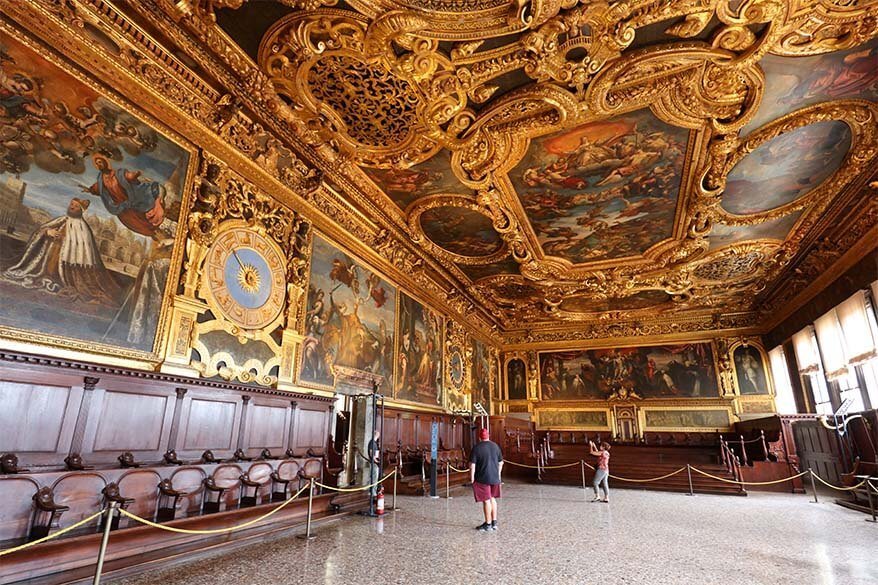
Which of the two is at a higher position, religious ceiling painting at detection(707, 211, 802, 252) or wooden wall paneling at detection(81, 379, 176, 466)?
religious ceiling painting at detection(707, 211, 802, 252)

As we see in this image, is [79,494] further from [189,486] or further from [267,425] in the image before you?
[267,425]

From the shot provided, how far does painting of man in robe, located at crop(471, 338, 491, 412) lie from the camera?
1886 cm

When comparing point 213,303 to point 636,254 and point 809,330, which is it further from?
point 809,330

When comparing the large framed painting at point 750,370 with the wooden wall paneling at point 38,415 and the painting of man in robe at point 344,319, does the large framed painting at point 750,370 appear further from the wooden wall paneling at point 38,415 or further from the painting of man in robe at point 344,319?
the wooden wall paneling at point 38,415

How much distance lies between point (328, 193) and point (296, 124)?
189cm

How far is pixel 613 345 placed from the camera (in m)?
21.1

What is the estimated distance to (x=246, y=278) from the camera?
7520mm

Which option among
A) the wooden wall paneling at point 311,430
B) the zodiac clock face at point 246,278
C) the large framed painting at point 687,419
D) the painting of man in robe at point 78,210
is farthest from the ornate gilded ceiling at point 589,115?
the large framed painting at point 687,419

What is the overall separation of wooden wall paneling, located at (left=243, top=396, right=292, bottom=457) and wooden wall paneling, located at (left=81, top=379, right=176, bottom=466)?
4.44 feet

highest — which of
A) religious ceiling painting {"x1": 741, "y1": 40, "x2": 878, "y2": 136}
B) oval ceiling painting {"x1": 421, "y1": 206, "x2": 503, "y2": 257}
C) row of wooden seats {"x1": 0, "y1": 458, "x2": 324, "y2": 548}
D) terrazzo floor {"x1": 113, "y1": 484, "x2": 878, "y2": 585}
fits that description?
religious ceiling painting {"x1": 741, "y1": 40, "x2": 878, "y2": 136}

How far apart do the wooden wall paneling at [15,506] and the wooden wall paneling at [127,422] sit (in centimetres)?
79

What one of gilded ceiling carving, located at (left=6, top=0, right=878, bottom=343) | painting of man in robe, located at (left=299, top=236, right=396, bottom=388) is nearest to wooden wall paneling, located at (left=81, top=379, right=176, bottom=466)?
painting of man in robe, located at (left=299, top=236, right=396, bottom=388)

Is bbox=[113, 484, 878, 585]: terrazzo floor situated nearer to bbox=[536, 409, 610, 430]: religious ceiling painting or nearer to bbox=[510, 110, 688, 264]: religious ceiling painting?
bbox=[510, 110, 688, 264]: religious ceiling painting

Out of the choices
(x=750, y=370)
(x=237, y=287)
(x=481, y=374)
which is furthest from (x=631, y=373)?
(x=237, y=287)
